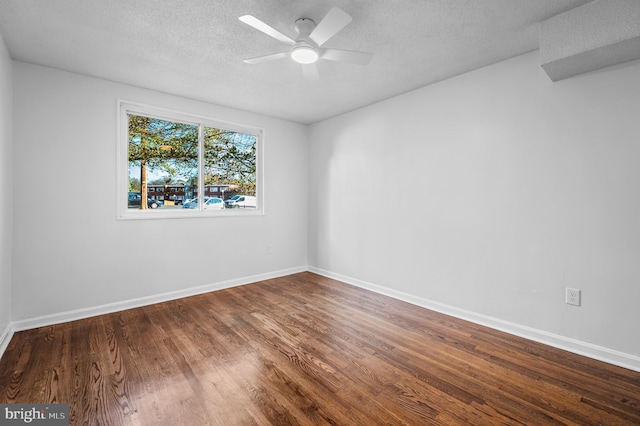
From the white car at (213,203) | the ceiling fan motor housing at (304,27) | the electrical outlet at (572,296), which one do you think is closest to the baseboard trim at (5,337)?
the white car at (213,203)

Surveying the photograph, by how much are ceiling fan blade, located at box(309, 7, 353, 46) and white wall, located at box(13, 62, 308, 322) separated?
2.36m

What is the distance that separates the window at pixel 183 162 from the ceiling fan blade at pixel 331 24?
2389 mm

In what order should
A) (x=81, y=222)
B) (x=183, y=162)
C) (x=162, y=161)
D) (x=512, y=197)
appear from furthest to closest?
1. (x=183, y=162)
2. (x=162, y=161)
3. (x=81, y=222)
4. (x=512, y=197)

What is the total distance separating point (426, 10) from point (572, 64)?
1.18 metres

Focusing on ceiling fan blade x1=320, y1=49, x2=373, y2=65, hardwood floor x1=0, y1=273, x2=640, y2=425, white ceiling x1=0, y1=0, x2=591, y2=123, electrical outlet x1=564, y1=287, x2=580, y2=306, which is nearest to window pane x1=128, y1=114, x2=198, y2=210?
white ceiling x1=0, y1=0, x2=591, y2=123

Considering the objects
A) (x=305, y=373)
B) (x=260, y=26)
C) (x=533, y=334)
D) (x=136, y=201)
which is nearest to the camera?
(x=260, y=26)

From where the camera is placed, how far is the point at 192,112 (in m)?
3.72

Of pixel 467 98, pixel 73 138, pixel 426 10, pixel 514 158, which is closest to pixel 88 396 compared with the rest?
pixel 73 138

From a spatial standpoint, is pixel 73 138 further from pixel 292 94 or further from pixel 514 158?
pixel 514 158

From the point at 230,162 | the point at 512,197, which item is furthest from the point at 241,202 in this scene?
the point at 512,197

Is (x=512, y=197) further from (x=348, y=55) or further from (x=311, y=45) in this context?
(x=311, y=45)

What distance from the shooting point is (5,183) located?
245 cm

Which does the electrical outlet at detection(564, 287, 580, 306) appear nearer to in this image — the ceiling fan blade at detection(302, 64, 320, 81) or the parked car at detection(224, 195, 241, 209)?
the ceiling fan blade at detection(302, 64, 320, 81)

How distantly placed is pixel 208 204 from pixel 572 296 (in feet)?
13.1
